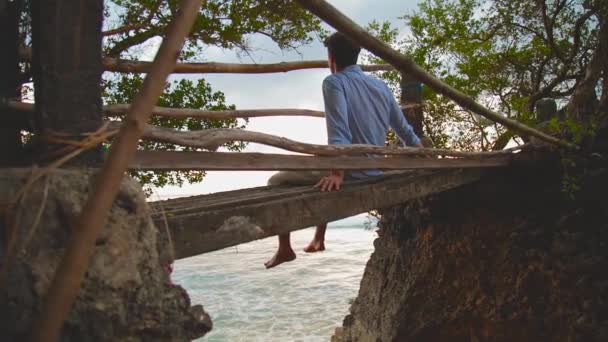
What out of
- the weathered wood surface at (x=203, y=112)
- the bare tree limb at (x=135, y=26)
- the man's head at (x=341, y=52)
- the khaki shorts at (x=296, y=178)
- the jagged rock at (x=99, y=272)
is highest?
the bare tree limb at (x=135, y=26)

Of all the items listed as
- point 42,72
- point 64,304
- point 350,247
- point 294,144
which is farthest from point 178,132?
point 350,247

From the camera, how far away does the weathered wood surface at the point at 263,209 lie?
177 cm

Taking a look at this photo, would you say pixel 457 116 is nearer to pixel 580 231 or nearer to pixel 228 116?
pixel 580 231

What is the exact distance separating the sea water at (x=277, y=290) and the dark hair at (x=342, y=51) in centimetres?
720

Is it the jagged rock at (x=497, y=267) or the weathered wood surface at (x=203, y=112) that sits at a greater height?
the weathered wood surface at (x=203, y=112)

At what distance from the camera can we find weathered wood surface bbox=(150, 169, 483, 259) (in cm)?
177

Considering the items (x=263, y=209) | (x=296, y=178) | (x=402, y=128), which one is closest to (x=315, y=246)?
(x=296, y=178)

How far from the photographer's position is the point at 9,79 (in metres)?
1.65

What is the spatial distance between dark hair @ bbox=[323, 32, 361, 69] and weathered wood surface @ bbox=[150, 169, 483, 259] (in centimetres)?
78

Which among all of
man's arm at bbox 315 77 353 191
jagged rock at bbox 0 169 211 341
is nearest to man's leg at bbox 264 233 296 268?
man's arm at bbox 315 77 353 191

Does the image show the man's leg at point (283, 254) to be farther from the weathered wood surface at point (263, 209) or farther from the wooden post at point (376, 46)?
the wooden post at point (376, 46)

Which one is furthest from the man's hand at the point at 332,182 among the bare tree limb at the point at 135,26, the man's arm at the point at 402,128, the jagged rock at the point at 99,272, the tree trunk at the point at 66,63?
the bare tree limb at the point at 135,26

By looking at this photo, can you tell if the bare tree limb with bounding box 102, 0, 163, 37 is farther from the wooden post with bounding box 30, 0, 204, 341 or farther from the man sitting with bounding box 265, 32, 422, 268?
the wooden post with bounding box 30, 0, 204, 341

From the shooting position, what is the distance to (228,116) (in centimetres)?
379
